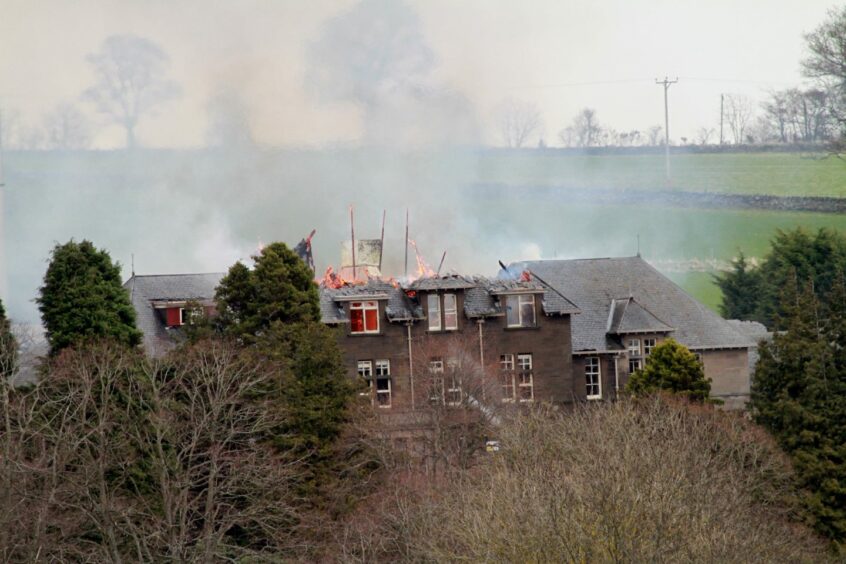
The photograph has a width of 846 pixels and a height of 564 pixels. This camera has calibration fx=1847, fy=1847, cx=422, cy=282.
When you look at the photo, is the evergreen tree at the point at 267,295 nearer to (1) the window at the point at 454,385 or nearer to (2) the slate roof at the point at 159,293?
(1) the window at the point at 454,385

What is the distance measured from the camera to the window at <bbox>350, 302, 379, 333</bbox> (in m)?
65.5

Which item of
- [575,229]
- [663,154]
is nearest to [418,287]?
[575,229]

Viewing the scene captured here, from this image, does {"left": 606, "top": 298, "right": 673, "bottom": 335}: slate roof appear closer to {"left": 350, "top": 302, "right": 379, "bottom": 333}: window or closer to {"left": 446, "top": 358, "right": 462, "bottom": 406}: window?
{"left": 350, "top": 302, "right": 379, "bottom": 333}: window

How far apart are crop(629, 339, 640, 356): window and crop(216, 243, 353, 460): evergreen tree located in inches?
695

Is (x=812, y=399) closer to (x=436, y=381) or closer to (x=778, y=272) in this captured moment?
(x=436, y=381)

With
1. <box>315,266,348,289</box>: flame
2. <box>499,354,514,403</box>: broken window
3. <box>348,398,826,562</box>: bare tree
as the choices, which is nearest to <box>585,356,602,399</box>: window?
<box>499,354,514,403</box>: broken window

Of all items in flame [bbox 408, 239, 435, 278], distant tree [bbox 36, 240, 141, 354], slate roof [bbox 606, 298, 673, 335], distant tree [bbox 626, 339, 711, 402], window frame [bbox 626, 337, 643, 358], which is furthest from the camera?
flame [bbox 408, 239, 435, 278]

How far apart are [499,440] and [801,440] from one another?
10.3 m

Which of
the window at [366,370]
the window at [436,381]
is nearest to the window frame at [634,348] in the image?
the window at [436,381]

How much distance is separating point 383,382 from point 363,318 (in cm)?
238

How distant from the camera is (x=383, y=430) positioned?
53188 mm

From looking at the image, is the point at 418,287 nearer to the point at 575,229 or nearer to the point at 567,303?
the point at 567,303

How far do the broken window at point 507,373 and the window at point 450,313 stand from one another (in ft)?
6.99

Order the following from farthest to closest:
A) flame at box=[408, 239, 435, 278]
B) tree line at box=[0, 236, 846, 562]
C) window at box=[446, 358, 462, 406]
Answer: flame at box=[408, 239, 435, 278], window at box=[446, 358, 462, 406], tree line at box=[0, 236, 846, 562]
